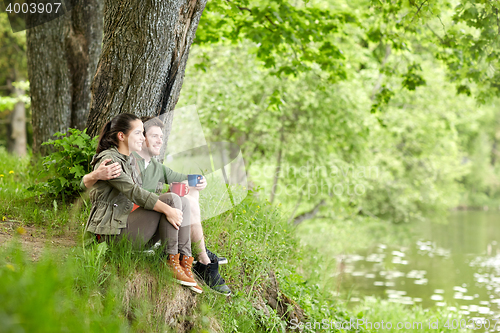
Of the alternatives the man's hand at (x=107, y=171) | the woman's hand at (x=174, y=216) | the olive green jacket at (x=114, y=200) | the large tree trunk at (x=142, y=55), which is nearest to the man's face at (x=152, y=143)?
the olive green jacket at (x=114, y=200)

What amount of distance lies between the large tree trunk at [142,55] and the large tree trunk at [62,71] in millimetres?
1756

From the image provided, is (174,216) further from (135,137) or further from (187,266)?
(135,137)

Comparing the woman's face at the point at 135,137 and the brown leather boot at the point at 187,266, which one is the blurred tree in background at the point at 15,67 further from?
the brown leather boot at the point at 187,266

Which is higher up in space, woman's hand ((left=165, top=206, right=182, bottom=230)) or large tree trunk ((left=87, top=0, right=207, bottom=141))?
large tree trunk ((left=87, top=0, right=207, bottom=141))

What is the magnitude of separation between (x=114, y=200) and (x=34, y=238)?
102cm

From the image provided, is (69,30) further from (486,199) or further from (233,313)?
(486,199)

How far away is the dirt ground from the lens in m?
3.17

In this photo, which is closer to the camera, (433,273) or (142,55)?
(142,55)

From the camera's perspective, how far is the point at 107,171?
2.95 m

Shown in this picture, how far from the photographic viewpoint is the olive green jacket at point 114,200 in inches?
117

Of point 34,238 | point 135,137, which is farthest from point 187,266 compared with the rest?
point 34,238

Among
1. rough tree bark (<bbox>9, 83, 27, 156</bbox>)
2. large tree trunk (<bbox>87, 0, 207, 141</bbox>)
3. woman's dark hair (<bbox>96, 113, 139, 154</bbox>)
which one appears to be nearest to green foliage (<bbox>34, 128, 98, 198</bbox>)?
large tree trunk (<bbox>87, 0, 207, 141</bbox>)

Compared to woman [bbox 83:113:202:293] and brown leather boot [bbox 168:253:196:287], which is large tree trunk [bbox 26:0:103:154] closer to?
woman [bbox 83:113:202:293]

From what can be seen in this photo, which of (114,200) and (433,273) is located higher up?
(114,200)
